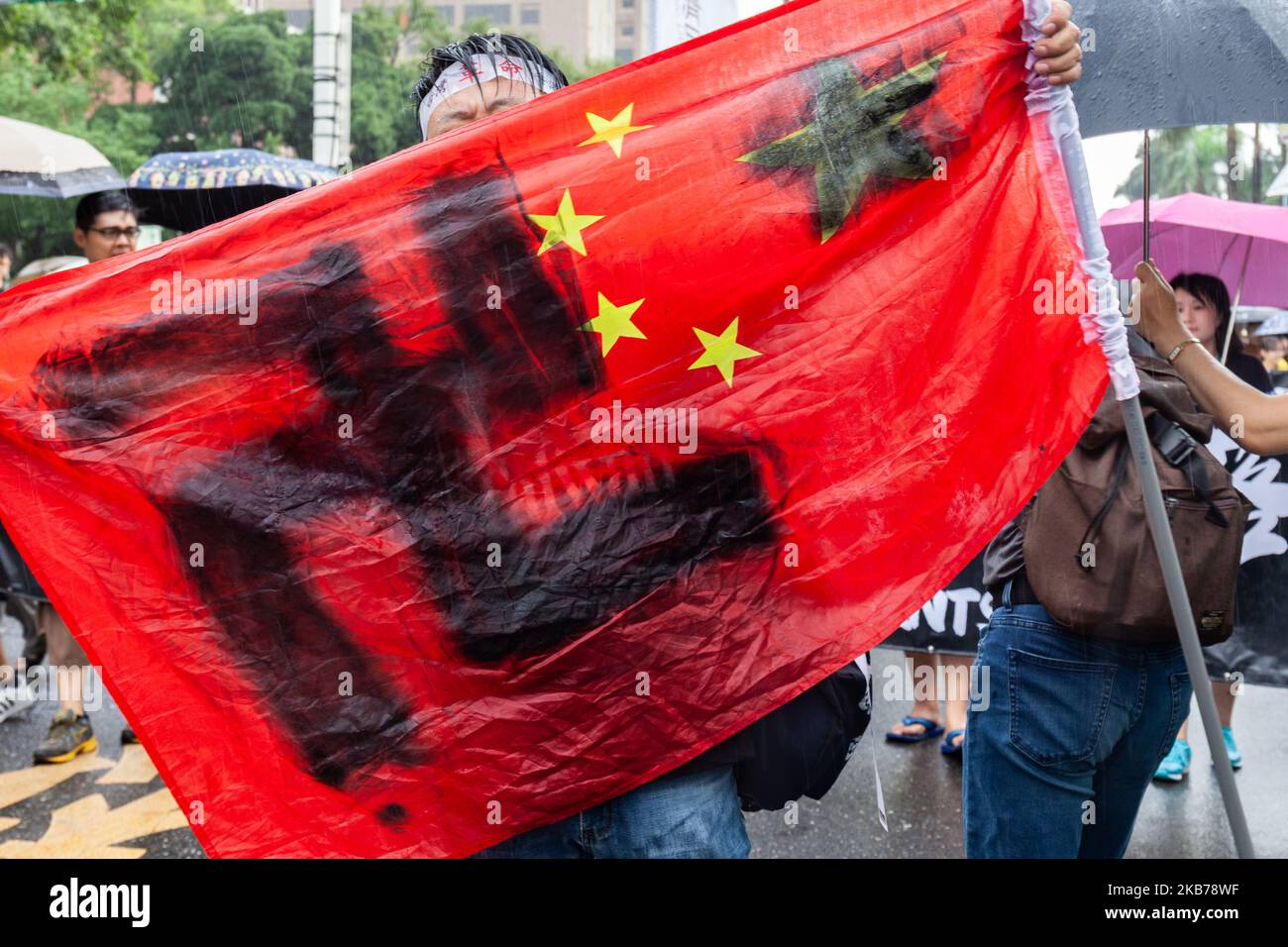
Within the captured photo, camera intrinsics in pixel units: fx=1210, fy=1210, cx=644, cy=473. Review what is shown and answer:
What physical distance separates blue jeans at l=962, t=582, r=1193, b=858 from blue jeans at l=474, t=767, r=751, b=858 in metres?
0.70

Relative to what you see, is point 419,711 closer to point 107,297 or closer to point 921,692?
point 107,297

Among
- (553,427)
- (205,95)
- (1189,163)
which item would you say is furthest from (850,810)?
(1189,163)

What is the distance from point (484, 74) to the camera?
243 cm

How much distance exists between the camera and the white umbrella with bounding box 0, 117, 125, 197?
23.1 ft

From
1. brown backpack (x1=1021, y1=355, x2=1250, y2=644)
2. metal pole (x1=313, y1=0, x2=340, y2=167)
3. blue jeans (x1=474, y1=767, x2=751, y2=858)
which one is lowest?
blue jeans (x1=474, y1=767, x2=751, y2=858)

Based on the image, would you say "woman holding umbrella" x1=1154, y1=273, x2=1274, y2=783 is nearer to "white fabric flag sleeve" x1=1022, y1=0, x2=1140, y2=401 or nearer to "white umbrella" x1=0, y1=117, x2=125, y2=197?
"white fabric flag sleeve" x1=1022, y1=0, x2=1140, y2=401

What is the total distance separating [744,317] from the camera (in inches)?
86.4

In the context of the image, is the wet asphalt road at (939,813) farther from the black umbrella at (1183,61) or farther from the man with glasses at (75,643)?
the man with glasses at (75,643)

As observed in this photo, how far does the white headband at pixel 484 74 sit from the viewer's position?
2434mm

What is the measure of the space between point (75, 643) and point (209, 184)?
12.4 ft

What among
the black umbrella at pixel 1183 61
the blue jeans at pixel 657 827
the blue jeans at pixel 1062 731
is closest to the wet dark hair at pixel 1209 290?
the black umbrella at pixel 1183 61

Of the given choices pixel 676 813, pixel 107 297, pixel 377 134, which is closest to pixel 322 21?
pixel 107 297

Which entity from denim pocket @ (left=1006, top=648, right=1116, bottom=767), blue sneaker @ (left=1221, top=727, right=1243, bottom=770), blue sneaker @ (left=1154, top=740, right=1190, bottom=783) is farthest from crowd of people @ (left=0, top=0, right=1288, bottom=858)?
blue sneaker @ (left=1221, top=727, right=1243, bottom=770)
